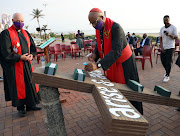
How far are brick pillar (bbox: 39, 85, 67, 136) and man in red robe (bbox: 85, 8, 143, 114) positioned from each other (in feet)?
1.73

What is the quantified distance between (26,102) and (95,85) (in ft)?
7.39

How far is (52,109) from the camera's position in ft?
5.54

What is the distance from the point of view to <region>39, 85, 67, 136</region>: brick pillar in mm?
1604

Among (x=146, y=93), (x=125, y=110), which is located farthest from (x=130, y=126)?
(x=146, y=93)

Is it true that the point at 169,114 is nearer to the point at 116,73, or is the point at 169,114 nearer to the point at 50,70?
the point at 116,73

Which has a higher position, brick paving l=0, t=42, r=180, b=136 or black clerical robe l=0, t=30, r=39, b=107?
black clerical robe l=0, t=30, r=39, b=107

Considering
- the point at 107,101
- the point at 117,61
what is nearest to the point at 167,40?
the point at 117,61

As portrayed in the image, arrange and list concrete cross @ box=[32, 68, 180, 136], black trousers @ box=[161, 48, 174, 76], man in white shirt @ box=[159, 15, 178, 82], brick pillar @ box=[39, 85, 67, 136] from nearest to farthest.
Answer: concrete cross @ box=[32, 68, 180, 136], brick pillar @ box=[39, 85, 67, 136], man in white shirt @ box=[159, 15, 178, 82], black trousers @ box=[161, 48, 174, 76]

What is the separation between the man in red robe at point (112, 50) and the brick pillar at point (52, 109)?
0.53 m

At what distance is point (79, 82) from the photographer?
1507mm

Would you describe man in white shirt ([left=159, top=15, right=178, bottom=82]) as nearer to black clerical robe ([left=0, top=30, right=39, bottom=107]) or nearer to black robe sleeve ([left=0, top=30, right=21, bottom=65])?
black clerical robe ([left=0, top=30, right=39, bottom=107])

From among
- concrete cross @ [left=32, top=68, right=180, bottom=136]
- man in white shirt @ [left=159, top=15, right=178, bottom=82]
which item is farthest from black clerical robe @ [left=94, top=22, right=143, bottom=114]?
man in white shirt @ [left=159, top=15, right=178, bottom=82]

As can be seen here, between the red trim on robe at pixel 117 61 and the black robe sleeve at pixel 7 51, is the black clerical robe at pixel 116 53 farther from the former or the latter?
the black robe sleeve at pixel 7 51

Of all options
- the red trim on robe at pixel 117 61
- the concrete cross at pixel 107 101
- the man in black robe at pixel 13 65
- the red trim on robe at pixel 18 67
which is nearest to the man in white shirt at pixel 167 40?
the red trim on robe at pixel 117 61
